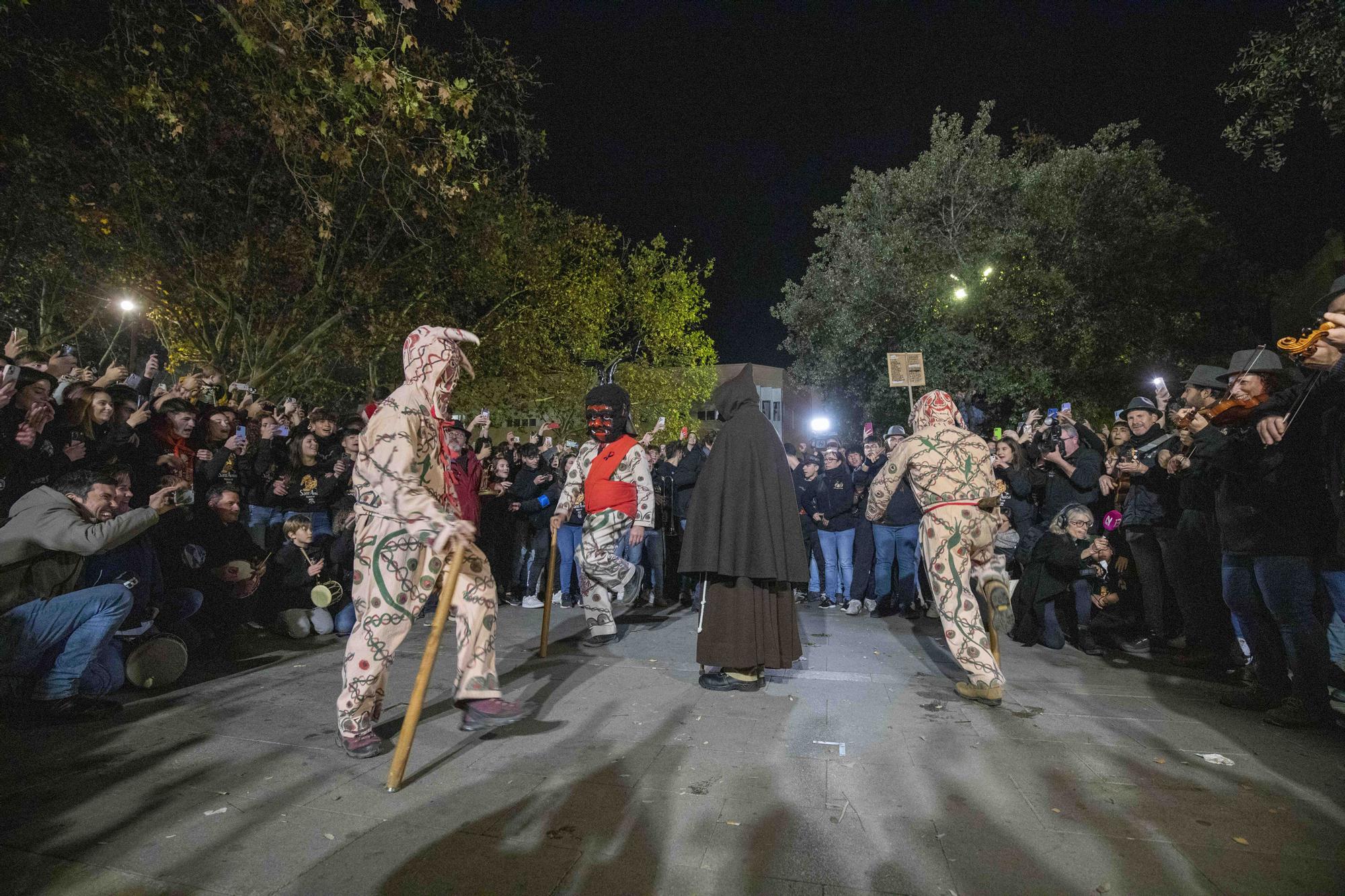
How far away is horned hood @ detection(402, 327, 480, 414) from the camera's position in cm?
400

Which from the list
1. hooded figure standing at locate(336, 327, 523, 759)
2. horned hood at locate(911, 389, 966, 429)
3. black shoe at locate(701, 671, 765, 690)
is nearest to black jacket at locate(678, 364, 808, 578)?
black shoe at locate(701, 671, 765, 690)

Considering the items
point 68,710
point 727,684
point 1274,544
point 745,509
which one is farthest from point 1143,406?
point 68,710

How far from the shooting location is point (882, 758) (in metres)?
3.85

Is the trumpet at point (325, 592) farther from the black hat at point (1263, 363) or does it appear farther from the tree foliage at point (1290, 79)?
the tree foliage at point (1290, 79)

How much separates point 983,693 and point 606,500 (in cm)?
350

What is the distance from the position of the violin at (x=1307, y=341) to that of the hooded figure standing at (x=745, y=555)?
3.01m

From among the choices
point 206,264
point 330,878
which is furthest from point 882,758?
point 206,264

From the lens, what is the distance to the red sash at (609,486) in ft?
21.9

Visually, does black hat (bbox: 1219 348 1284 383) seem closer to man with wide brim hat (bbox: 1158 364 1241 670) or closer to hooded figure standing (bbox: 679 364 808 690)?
man with wide brim hat (bbox: 1158 364 1241 670)

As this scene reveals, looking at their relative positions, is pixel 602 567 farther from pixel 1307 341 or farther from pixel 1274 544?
pixel 1307 341

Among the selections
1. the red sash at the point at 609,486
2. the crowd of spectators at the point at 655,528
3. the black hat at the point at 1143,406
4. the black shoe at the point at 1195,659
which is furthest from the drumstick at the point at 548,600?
the black hat at the point at 1143,406

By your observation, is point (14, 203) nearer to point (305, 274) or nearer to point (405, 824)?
point (305, 274)

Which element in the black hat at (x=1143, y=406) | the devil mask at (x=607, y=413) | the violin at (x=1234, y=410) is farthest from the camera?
the black hat at (x=1143, y=406)

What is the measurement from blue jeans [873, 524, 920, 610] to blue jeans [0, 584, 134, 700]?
23.9ft
